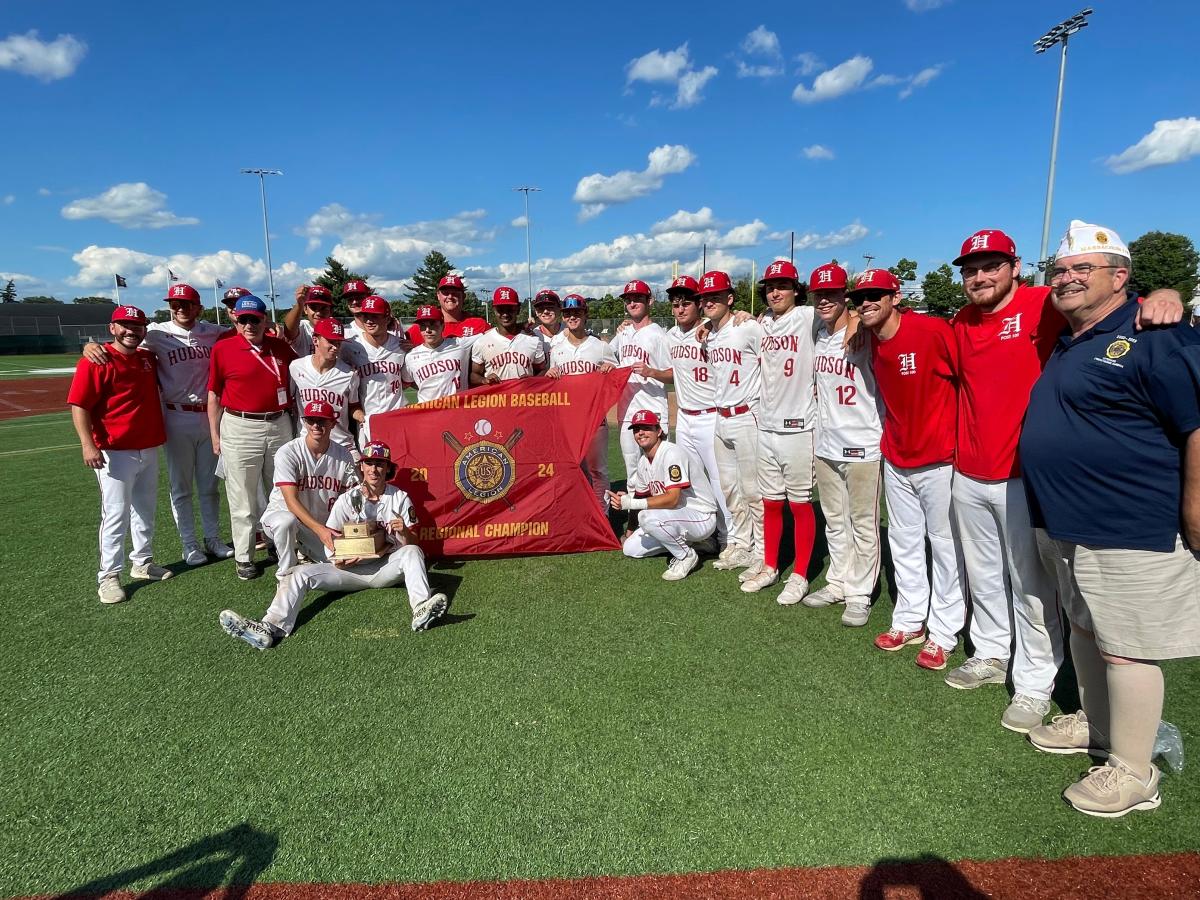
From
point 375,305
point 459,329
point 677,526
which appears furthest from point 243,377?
point 677,526

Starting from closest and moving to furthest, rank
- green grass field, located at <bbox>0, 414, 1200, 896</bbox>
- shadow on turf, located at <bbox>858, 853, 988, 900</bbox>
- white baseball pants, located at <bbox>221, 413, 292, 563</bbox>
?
shadow on turf, located at <bbox>858, 853, 988, 900</bbox> < green grass field, located at <bbox>0, 414, 1200, 896</bbox> < white baseball pants, located at <bbox>221, 413, 292, 563</bbox>

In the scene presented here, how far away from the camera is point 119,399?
5148 mm

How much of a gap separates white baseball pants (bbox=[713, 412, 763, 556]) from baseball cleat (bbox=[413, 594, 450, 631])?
2521 millimetres

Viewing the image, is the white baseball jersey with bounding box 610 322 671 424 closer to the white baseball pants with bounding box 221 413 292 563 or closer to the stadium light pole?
the white baseball pants with bounding box 221 413 292 563

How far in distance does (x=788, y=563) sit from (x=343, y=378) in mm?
4034

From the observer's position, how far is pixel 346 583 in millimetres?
4855

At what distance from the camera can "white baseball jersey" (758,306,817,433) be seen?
4621mm

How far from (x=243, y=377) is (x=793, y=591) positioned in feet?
15.1

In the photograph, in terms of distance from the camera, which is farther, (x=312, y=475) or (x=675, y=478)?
(x=675, y=478)

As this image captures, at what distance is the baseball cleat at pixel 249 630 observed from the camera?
416cm

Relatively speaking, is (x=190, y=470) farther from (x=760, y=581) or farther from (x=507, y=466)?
(x=760, y=581)

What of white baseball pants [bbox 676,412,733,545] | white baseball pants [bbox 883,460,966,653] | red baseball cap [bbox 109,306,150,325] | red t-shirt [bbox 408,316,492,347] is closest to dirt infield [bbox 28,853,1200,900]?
white baseball pants [bbox 883,460,966,653]

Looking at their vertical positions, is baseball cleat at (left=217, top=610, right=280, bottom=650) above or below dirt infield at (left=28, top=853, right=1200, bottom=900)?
above

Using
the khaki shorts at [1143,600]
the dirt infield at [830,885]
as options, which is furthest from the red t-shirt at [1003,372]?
the dirt infield at [830,885]
